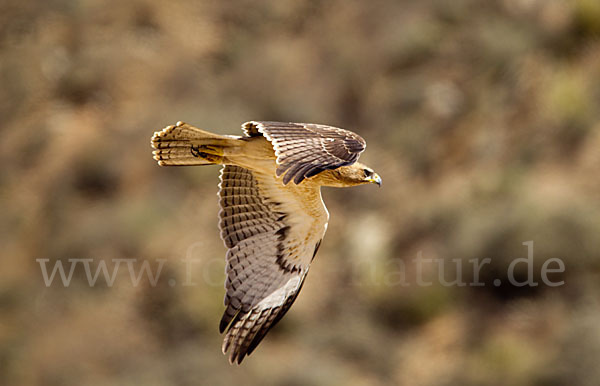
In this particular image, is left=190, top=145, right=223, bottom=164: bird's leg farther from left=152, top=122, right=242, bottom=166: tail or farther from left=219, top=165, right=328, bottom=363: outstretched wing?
left=219, top=165, right=328, bottom=363: outstretched wing

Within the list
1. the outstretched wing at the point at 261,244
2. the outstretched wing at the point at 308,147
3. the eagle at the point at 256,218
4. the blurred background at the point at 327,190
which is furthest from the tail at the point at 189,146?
the blurred background at the point at 327,190

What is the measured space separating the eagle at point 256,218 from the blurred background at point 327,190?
8.92 m

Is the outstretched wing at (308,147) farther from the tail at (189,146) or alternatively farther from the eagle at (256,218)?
the tail at (189,146)

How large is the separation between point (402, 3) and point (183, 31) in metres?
5.18

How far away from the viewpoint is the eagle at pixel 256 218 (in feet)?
26.8

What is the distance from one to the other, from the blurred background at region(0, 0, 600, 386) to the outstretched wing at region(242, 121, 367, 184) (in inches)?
413

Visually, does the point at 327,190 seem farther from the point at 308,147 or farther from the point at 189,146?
the point at 308,147

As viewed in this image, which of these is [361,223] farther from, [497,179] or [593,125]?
[593,125]

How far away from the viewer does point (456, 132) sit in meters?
22.4

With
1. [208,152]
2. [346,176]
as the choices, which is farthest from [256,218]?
[346,176]

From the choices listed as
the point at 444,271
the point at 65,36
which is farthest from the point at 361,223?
the point at 65,36

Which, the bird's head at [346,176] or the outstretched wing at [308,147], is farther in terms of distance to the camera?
the bird's head at [346,176]

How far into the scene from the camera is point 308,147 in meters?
7.15

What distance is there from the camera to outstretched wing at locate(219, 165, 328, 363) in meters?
8.50
